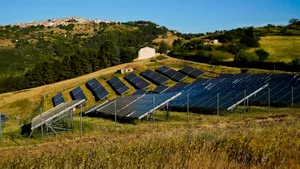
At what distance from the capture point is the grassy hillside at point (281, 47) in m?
71.4

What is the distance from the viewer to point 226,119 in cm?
2614

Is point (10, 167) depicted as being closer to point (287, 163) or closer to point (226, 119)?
point (287, 163)

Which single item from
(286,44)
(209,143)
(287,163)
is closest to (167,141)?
(209,143)

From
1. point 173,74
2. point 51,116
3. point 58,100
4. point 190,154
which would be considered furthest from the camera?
point 173,74

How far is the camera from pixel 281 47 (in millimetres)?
79375

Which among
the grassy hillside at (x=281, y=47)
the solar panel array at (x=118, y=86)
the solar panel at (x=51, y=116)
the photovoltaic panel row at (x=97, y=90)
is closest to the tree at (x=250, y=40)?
the grassy hillside at (x=281, y=47)

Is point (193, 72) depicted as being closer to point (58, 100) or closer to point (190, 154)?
point (58, 100)

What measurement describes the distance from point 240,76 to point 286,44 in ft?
128

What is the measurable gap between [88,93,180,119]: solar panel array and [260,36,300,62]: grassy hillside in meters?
44.1

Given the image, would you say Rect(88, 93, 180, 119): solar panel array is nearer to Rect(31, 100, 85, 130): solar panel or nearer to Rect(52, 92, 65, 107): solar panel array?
Rect(31, 100, 85, 130): solar panel

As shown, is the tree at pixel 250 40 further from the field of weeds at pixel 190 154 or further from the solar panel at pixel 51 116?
the field of weeds at pixel 190 154

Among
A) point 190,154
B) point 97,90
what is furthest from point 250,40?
point 190,154

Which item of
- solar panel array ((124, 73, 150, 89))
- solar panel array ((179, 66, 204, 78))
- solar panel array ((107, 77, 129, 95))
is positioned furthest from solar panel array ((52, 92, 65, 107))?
solar panel array ((179, 66, 204, 78))

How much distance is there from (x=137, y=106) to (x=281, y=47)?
197 ft
